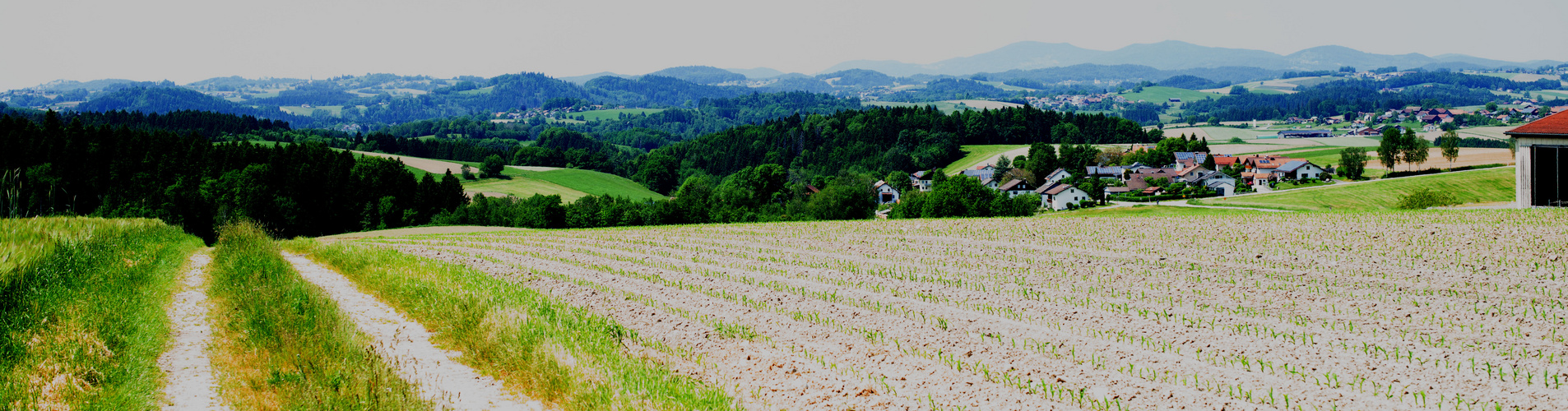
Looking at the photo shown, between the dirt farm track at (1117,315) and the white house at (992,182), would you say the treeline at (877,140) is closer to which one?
the white house at (992,182)

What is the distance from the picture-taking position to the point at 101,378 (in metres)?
8.75

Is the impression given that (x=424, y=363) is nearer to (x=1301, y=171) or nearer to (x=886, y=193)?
(x=886, y=193)

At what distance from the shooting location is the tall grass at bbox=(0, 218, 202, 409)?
823 centimetres

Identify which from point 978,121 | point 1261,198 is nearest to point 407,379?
point 1261,198

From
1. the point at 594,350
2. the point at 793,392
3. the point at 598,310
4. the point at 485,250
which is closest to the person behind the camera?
the point at 793,392

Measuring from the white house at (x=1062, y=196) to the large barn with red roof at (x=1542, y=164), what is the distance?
7301 centimetres

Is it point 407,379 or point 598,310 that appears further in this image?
point 598,310

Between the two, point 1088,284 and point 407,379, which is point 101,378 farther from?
point 1088,284

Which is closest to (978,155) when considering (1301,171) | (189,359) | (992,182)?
(992,182)

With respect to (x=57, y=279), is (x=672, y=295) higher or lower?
lower

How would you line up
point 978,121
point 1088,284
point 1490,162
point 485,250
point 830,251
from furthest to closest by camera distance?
1. point 978,121
2. point 1490,162
3. point 485,250
4. point 830,251
5. point 1088,284

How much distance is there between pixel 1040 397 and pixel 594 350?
5.31 meters

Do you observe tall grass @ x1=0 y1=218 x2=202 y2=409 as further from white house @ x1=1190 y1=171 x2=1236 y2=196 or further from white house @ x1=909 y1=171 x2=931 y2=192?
white house @ x1=909 y1=171 x2=931 y2=192

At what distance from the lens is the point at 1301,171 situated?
360 feet
